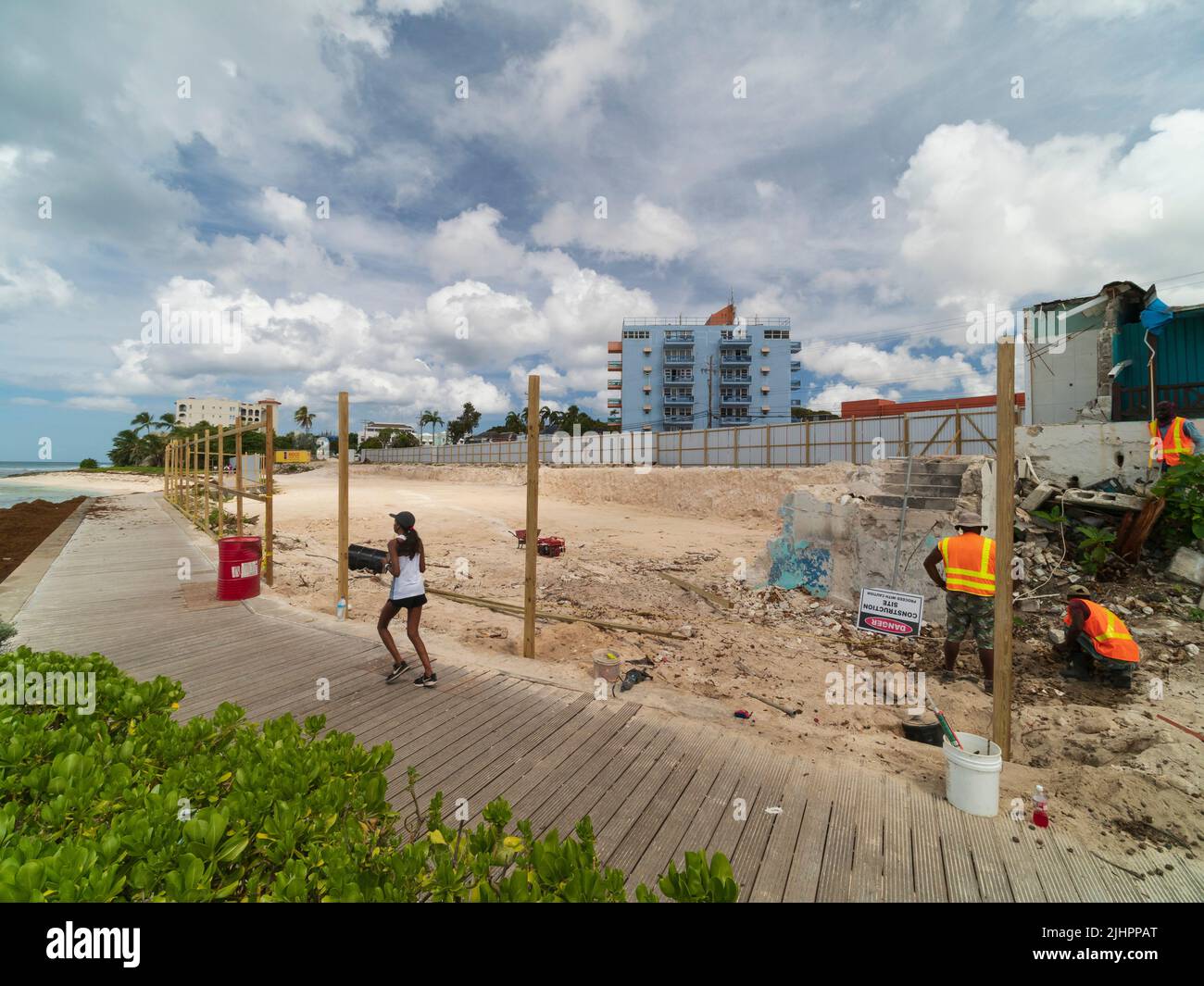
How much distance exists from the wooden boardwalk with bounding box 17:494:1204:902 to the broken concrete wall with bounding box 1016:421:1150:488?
8837mm

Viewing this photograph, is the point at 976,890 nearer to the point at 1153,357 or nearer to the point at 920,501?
the point at 920,501

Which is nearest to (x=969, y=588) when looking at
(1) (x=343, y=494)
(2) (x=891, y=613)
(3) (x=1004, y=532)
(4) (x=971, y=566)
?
(4) (x=971, y=566)

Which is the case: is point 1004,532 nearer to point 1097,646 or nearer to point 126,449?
point 1097,646

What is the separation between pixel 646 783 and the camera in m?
3.32

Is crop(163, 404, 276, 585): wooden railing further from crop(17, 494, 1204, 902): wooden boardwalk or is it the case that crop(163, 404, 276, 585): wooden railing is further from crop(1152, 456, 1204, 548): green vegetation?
crop(1152, 456, 1204, 548): green vegetation

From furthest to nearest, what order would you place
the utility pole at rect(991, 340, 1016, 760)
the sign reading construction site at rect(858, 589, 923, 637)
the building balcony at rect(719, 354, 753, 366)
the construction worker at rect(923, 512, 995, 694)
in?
1. the building balcony at rect(719, 354, 753, 366)
2. the sign reading construction site at rect(858, 589, 923, 637)
3. the construction worker at rect(923, 512, 995, 694)
4. the utility pole at rect(991, 340, 1016, 760)

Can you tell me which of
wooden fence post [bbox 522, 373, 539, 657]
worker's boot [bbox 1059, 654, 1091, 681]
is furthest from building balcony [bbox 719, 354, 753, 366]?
wooden fence post [bbox 522, 373, 539, 657]

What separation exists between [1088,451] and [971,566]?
20.5 feet

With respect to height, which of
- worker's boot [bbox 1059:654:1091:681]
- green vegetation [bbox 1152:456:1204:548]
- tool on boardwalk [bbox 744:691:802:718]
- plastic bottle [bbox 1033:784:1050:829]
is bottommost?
tool on boardwalk [bbox 744:691:802:718]

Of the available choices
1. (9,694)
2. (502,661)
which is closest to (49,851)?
(9,694)

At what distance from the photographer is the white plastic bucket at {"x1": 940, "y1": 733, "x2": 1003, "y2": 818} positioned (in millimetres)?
3033

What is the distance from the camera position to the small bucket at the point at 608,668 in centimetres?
487

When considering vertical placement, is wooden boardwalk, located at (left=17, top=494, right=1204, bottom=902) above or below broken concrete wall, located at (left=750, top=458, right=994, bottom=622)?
below
